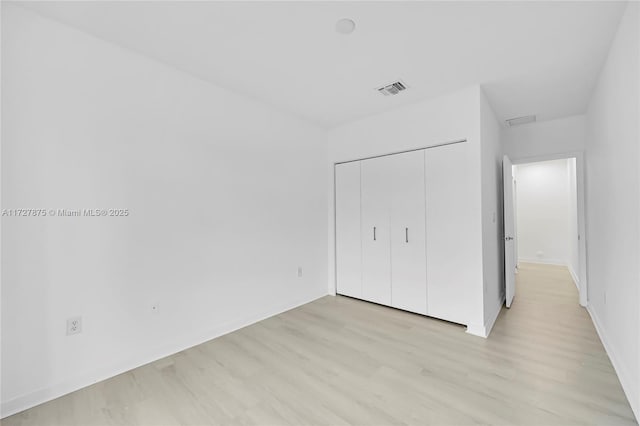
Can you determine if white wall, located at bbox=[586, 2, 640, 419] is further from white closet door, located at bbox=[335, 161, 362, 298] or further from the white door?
white closet door, located at bbox=[335, 161, 362, 298]

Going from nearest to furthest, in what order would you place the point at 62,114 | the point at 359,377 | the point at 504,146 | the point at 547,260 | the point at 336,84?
the point at 62,114, the point at 359,377, the point at 336,84, the point at 504,146, the point at 547,260

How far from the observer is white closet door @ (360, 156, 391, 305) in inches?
142

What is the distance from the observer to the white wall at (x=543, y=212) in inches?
253

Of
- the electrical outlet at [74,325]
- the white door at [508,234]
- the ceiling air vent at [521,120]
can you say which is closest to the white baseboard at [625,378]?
the white door at [508,234]

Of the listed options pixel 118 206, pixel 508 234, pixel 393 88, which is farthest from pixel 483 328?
pixel 118 206

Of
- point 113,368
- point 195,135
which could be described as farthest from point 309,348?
point 195,135

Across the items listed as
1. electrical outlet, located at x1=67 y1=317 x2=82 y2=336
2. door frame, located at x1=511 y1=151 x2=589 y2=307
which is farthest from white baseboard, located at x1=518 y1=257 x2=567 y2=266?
electrical outlet, located at x1=67 y1=317 x2=82 y2=336

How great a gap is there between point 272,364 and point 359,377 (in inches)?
28.4

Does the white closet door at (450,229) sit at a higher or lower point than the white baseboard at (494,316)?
higher

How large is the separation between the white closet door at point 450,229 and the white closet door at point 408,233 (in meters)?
0.08

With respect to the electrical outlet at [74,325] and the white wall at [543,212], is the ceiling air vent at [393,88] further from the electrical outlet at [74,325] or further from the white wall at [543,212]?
the white wall at [543,212]

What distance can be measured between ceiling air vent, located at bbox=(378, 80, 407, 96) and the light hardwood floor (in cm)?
255

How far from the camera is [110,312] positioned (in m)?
2.13

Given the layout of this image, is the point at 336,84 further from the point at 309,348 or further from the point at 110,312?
the point at 110,312
